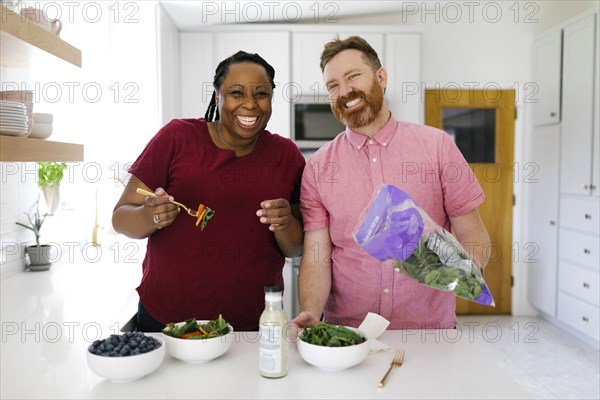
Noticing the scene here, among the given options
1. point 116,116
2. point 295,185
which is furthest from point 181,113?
point 295,185

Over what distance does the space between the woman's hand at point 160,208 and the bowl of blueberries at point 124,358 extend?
40 cm

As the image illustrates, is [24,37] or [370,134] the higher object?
[24,37]

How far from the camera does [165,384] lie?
3.94 feet

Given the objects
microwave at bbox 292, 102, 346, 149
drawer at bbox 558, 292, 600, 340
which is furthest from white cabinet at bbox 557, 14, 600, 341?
microwave at bbox 292, 102, 346, 149

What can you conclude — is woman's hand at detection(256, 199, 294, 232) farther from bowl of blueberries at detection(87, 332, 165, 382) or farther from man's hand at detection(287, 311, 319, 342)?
bowl of blueberries at detection(87, 332, 165, 382)

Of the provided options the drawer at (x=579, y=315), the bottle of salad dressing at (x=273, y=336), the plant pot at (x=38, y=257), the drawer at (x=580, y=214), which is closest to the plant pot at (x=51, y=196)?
the plant pot at (x=38, y=257)

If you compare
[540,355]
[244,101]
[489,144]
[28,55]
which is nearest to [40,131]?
[28,55]

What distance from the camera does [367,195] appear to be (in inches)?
69.4

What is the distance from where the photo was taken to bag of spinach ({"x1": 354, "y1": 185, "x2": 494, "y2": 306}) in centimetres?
117

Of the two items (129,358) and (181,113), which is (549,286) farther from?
(129,358)

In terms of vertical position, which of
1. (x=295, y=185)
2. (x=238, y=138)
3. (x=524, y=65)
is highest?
(x=524, y=65)

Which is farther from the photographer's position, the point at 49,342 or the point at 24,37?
the point at 49,342

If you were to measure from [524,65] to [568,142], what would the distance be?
92 cm

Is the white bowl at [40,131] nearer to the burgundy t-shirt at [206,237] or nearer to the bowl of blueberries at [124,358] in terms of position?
the burgundy t-shirt at [206,237]
